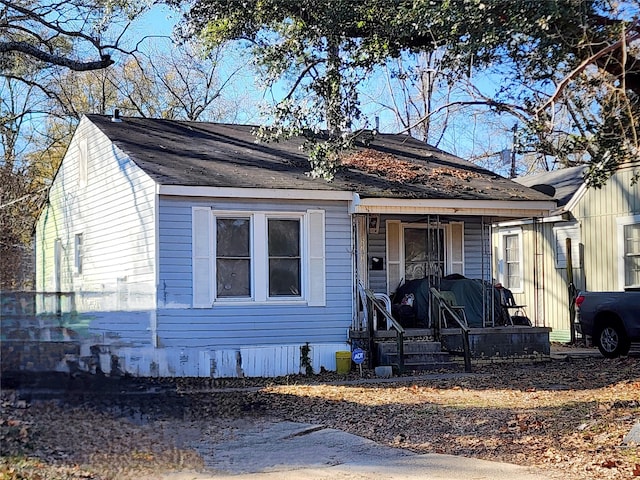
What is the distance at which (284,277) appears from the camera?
13.8 meters

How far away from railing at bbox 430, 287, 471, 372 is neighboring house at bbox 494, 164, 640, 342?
3017 mm

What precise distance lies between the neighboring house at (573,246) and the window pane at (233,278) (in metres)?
6.42

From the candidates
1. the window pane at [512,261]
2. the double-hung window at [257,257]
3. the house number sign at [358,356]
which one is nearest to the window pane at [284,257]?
the double-hung window at [257,257]

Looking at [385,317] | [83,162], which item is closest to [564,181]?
[385,317]

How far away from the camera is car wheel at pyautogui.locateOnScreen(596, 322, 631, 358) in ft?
49.5

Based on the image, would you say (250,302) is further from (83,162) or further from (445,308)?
(83,162)

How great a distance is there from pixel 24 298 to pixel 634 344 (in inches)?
466

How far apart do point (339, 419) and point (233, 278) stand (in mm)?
4996

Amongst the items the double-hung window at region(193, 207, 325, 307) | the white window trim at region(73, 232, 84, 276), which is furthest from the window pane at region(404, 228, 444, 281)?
the white window trim at region(73, 232, 84, 276)

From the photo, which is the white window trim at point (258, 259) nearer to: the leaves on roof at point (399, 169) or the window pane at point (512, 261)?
the leaves on roof at point (399, 169)

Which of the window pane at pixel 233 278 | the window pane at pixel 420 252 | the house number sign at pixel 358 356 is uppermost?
the window pane at pixel 420 252

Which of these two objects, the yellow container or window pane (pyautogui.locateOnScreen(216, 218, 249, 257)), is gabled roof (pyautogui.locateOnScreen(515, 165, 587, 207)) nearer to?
the yellow container

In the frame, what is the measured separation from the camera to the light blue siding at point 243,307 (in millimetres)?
12867

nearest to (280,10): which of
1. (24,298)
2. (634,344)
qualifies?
(24,298)
